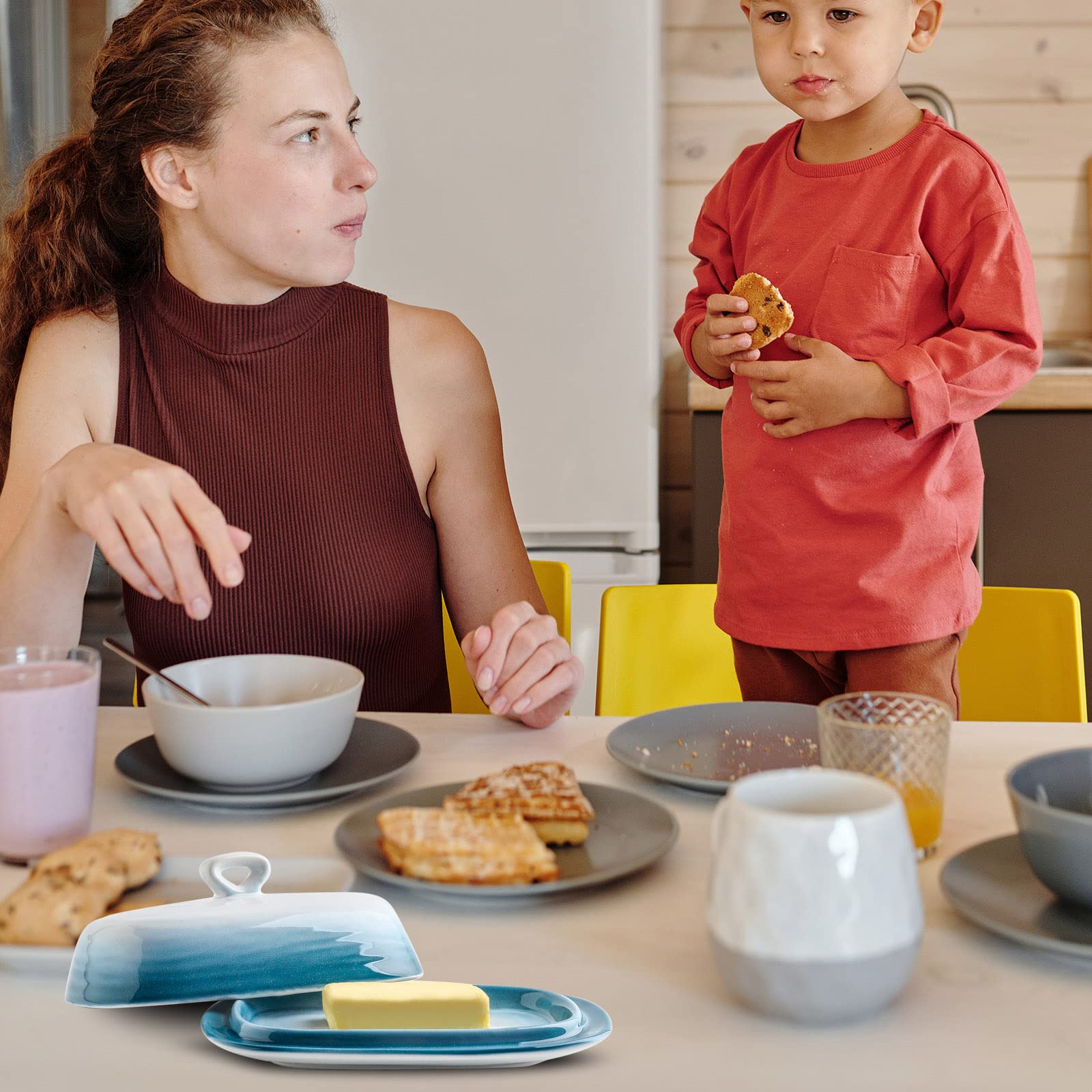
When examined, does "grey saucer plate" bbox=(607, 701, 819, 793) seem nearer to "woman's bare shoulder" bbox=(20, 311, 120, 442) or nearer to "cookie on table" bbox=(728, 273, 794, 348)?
"cookie on table" bbox=(728, 273, 794, 348)

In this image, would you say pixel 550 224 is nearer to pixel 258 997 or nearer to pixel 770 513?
pixel 770 513

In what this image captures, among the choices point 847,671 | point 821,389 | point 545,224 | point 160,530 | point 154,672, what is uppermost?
point 545,224

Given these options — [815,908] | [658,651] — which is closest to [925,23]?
[658,651]

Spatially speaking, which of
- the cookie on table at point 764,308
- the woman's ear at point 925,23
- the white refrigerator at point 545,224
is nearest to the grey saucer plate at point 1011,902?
the cookie on table at point 764,308

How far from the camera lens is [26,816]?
0.76 m

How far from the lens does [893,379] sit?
1.32 m

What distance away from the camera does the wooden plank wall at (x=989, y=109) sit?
273cm

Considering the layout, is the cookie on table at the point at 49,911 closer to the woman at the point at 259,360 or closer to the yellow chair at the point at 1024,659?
the woman at the point at 259,360

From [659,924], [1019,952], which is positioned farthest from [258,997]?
[1019,952]

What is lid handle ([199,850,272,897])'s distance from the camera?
664mm

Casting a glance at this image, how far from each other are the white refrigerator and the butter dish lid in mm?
1767

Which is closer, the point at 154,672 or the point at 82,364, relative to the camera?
the point at 154,672

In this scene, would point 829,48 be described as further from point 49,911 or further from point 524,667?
point 49,911

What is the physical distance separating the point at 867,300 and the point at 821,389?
14cm
